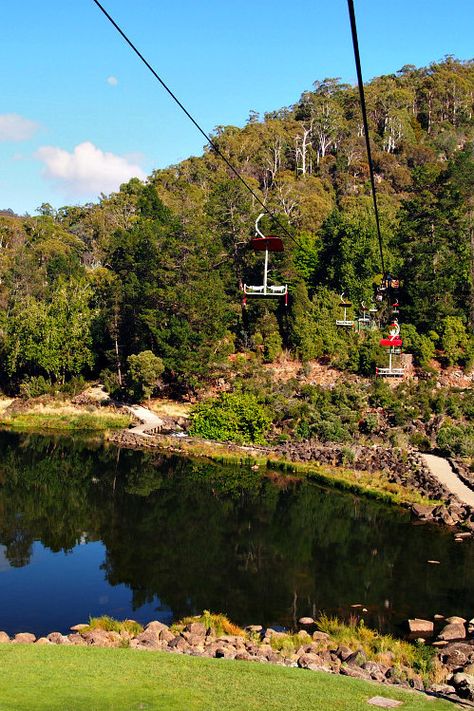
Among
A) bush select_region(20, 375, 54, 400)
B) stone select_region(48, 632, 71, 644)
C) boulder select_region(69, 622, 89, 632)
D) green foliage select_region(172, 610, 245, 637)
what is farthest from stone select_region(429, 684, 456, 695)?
→ bush select_region(20, 375, 54, 400)

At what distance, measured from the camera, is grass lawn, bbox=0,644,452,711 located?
10078 mm

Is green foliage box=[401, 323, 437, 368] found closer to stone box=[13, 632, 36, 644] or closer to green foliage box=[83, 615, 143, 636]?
green foliage box=[83, 615, 143, 636]

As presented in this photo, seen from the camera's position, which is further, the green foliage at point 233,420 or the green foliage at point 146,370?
the green foliage at point 146,370

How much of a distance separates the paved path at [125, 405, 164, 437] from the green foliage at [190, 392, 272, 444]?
130 inches

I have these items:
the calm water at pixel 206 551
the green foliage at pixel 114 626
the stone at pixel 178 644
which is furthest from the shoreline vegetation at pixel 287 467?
the stone at pixel 178 644

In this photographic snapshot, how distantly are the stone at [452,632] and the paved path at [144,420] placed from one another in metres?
25.8

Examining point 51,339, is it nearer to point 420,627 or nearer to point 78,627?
point 78,627

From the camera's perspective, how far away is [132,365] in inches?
1780

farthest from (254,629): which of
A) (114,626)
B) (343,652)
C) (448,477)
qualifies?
(448,477)

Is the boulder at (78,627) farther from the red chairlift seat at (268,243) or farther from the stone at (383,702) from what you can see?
the red chairlift seat at (268,243)

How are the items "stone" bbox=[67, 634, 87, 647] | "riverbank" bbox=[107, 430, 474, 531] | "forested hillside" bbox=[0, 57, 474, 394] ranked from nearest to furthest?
"stone" bbox=[67, 634, 87, 647] < "riverbank" bbox=[107, 430, 474, 531] < "forested hillside" bbox=[0, 57, 474, 394]

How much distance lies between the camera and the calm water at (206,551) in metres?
18.2

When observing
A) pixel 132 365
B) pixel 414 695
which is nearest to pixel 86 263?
pixel 132 365

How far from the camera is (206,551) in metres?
22.7
